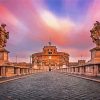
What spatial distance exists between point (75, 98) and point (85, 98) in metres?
0.44

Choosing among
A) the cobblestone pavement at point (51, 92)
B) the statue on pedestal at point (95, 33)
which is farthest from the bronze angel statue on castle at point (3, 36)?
the cobblestone pavement at point (51, 92)

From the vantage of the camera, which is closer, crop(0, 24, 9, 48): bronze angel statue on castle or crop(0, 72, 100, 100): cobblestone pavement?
crop(0, 72, 100, 100): cobblestone pavement

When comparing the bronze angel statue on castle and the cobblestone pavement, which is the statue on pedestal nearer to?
the bronze angel statue on castle

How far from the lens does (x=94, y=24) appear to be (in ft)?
119

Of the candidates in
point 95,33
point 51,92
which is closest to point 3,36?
point 95,33

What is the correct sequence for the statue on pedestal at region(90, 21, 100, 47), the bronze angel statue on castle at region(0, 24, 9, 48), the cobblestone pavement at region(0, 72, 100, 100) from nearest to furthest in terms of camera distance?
the cobblestone pavement at region(0, 72, 100, 100)
the statue on pedestal at region(90, 21, 100, 47)
the bronze angel statue on castle at region(0, 24, 9, 48)

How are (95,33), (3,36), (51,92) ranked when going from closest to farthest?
1. (51,92)
2. (95,33)
3. (3,36)

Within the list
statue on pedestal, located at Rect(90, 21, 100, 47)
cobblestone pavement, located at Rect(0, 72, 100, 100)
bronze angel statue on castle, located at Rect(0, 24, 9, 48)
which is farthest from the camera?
bronze angel statue on castle, located at Rect(0, 24, 9, 48)

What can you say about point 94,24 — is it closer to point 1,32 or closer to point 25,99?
point 1,32

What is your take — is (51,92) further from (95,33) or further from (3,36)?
(3,36)

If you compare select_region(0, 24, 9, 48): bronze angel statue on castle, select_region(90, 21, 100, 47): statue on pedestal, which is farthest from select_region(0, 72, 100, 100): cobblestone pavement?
select_region(0, 24, 9, 48): bronze angel statue on castle

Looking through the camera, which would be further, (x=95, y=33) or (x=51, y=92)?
(x=95, y=33)

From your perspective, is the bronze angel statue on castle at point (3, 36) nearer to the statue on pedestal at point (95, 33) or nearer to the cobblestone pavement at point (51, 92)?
the statue on pedestal at point (95, 33)

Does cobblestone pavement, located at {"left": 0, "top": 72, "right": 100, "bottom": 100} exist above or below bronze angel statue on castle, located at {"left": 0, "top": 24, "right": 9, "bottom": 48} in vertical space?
below
